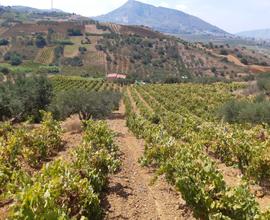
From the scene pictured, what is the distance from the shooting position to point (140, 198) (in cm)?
1415

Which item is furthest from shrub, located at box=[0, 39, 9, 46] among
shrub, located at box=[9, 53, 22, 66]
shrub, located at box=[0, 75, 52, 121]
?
shrub, located at box=[0, 75, 52, 121]

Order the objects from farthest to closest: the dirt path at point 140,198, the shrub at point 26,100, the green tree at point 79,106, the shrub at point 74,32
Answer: the shrub at point 74,32, the shrub at point 26,100, the green tree at point 79,106, the dirt path at point 140,198

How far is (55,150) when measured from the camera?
22406 millimetres

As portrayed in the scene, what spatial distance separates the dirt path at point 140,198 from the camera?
12742mm

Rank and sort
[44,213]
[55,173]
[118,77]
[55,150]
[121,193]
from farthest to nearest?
[118,77] < [55,150] < [121,193] < [55,173] < [44,213]

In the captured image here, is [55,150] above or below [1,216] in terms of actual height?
below

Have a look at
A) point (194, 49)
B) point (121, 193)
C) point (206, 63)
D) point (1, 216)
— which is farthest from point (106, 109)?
point (194, 49)

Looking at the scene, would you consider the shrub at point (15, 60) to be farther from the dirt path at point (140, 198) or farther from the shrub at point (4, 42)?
the dirt path at point (140, 198)

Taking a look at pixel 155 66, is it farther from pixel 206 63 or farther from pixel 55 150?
pixel 55 150

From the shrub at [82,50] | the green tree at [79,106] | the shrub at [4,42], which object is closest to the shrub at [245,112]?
the green tree at [79,106]

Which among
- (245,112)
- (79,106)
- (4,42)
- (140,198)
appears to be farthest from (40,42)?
(140,198)

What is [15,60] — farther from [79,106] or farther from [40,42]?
[79,106]

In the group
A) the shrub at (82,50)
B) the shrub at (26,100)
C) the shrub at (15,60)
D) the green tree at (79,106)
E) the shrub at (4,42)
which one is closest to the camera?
the green tree at (79,106)

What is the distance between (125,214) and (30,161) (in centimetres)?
697
